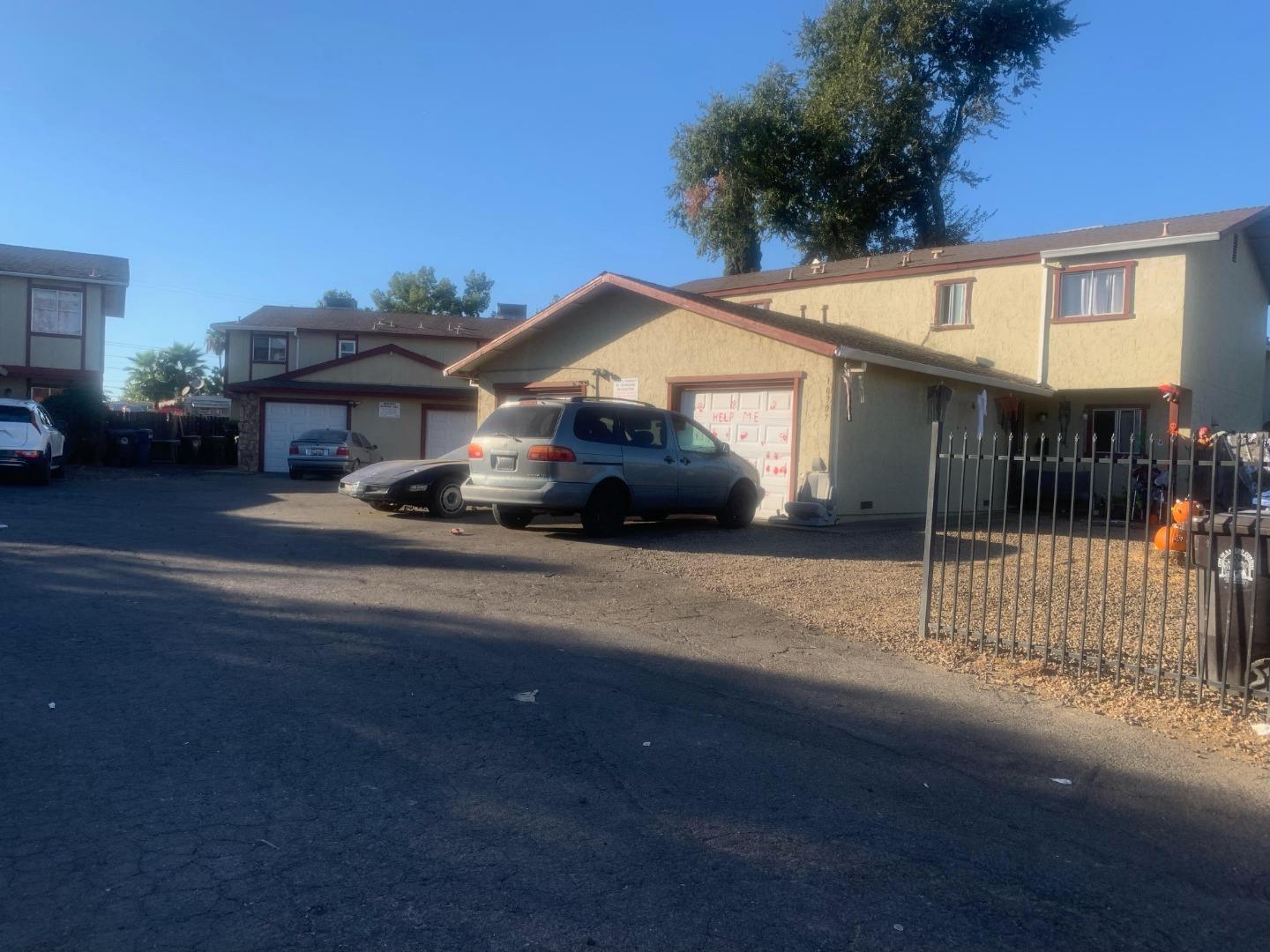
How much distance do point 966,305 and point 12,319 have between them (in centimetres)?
2512

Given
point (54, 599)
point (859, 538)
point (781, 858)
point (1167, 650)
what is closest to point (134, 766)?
point (781, 858)

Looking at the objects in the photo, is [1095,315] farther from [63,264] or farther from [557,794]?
[63,264]

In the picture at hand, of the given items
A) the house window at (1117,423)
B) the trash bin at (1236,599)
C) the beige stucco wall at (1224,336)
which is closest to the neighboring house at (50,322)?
the house window at (1117,423)

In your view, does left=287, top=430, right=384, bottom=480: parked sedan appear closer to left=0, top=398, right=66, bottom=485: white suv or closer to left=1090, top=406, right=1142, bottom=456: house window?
left=0, top=398, right=66, bottom=485: white suv

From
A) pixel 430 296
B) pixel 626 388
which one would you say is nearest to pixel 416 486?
pixel 626 388

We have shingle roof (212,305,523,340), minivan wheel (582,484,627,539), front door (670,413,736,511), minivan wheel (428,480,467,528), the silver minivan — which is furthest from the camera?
shingle roof (212,305,523,340)

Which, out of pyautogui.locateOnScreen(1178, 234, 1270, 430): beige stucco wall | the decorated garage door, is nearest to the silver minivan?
the decorated garage door

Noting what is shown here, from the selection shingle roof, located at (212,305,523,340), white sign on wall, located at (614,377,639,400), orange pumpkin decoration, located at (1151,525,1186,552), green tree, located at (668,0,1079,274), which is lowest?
orange pumpkin decoration, located at (1151,525,1186,552)

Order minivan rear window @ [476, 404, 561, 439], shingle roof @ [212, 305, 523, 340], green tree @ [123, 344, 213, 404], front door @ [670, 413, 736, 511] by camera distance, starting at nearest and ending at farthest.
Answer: minivan rear window @ [476, 404, 561, 439], front door @ [670, 413, 736, 511], shingle roof @ [212, 305, 523, 340], green tree @ [123, 344, 213, 404]

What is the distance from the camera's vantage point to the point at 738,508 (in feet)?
47.9

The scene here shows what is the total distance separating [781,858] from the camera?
4.03 metres

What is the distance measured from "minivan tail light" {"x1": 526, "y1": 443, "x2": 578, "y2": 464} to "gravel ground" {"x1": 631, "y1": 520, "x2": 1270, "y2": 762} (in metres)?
1.35

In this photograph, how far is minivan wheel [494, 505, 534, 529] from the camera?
44.7ft

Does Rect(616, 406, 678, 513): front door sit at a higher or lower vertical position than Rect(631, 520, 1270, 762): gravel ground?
higher
